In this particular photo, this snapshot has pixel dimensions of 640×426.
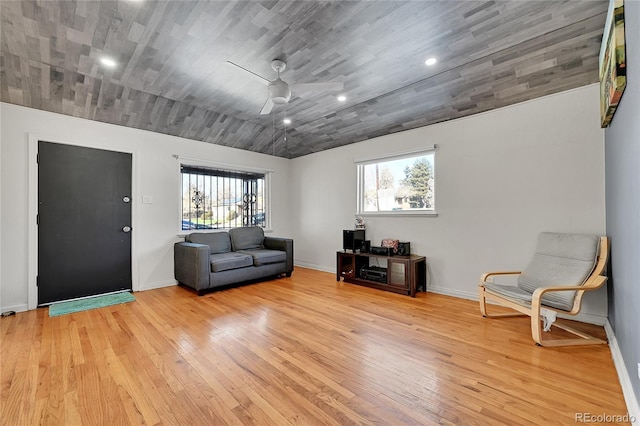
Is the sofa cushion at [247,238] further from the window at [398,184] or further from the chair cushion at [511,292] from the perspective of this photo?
the chair cushion at [511,292]

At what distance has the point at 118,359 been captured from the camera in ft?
7.05

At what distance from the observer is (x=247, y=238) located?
5.11 m

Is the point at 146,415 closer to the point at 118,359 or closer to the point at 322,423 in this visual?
the point at 118,359

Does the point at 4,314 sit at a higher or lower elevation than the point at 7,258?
lower

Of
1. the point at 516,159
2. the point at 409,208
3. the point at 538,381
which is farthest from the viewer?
the point at 409,208

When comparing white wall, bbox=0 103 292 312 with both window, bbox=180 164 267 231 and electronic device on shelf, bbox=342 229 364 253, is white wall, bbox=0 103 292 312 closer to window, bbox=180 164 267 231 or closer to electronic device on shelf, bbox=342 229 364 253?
window, bbox=180 164 267 231

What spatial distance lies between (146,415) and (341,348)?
4.66 ft

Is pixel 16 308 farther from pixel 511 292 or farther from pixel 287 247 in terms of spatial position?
pixel 511 292

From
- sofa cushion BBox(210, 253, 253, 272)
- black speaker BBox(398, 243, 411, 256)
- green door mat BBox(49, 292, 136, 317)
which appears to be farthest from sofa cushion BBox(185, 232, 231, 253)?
black speaker BBox(398, 243, 411, 256)

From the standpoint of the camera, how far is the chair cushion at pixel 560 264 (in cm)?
249

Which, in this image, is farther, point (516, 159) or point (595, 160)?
point (516, 159)

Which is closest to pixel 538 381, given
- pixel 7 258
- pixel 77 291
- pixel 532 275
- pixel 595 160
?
pixel 532 275

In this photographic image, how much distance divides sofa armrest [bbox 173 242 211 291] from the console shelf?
2153 mm

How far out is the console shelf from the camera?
384 centimetres
